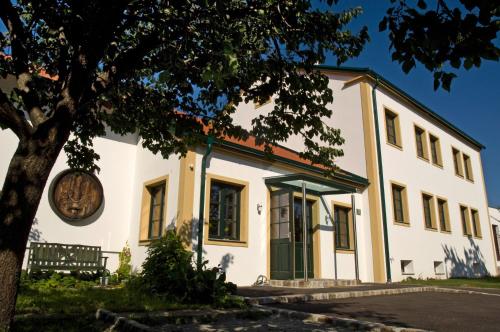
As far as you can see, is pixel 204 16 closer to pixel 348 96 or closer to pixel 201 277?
pixel 201 277

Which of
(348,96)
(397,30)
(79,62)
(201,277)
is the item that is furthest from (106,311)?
(348,96)

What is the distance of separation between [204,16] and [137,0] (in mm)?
854

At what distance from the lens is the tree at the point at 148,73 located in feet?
11.5

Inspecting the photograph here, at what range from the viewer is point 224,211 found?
406 inches

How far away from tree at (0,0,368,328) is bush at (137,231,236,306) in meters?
2.26

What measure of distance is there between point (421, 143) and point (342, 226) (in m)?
6.68

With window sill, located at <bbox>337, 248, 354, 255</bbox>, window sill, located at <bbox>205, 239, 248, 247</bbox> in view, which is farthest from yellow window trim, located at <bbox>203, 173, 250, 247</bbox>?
window sill, located at <bbox>337, 248, 354, 255</bbox>

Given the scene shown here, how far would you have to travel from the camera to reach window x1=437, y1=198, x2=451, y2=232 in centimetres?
1760

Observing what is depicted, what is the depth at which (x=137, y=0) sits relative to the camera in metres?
4.61

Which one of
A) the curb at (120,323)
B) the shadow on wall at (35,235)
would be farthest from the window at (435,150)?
the curb at (120,323)

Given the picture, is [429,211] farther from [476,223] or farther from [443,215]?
[476,223]

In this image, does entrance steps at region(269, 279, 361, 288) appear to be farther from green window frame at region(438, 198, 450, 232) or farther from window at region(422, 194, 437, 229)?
green window frame at region(438, 198, 450, 232)

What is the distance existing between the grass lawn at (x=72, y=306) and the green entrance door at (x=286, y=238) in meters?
4.56

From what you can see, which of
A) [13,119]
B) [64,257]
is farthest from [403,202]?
[13,119]
